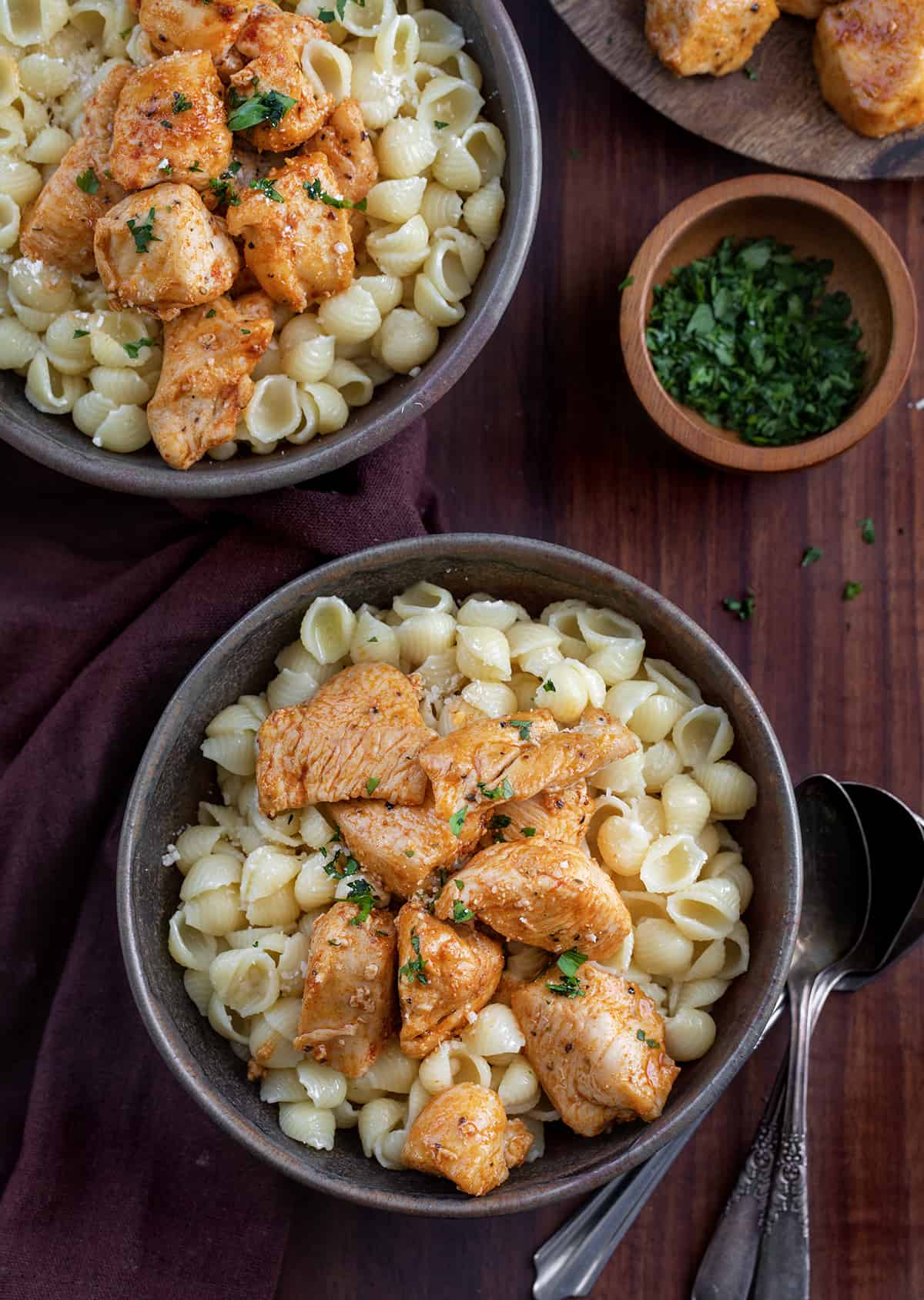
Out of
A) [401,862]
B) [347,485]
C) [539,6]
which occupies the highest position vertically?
[539,6]

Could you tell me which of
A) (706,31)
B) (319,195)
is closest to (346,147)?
(319,195)

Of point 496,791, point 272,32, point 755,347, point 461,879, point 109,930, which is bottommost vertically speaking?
point 109,930

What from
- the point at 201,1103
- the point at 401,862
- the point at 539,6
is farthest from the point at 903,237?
the point at 201,1103

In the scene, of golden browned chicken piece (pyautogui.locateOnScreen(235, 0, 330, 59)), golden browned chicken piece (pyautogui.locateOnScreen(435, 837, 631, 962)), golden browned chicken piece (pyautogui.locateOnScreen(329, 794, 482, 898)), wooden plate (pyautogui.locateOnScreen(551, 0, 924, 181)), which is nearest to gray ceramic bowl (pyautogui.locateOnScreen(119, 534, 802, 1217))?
golden browned chicken piece (pyautogui.locateOnScreen(435, 837, 631, 962))

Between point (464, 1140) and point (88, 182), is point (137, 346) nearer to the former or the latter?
point (88, 182)

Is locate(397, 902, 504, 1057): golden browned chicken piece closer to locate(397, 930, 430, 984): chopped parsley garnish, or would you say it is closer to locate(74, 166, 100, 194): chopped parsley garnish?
locate(397, 930, 430, 984): chopped parsley garnish

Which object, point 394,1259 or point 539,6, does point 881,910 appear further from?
point 539,6
